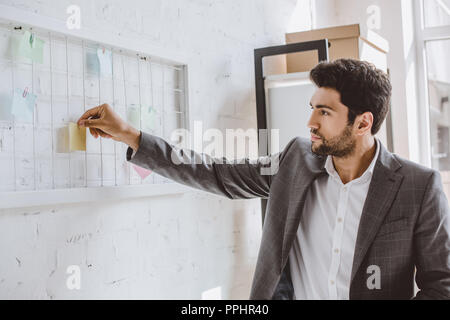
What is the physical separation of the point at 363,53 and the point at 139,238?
4.46ft

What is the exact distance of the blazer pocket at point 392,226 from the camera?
4.19 feet

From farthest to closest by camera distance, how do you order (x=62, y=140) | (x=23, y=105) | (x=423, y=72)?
(x=423, y=72), (x=62, y=140), (x=23, y=105)

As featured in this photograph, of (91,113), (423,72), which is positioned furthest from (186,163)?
(423,72)

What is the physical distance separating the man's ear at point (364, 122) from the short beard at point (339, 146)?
0.04 meters

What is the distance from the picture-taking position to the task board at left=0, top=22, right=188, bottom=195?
1.10 metres

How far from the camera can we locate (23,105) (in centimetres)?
112

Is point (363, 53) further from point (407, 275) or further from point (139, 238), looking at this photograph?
point (139, 238)

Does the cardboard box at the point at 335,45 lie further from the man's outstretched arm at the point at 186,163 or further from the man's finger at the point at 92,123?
the man's finger at the point at 92,123

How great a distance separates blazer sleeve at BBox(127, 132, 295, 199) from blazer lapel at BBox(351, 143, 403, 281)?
1.03 ft

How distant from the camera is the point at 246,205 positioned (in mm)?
2109

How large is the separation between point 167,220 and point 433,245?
0.84m

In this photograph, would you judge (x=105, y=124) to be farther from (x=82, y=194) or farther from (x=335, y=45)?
(x=335, y=45)

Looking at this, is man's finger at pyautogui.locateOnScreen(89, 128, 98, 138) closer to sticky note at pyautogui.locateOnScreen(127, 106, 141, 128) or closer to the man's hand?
the man's hand

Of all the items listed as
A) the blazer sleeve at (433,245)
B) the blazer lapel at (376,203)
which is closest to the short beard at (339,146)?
the blazer lapel at (376,203)
